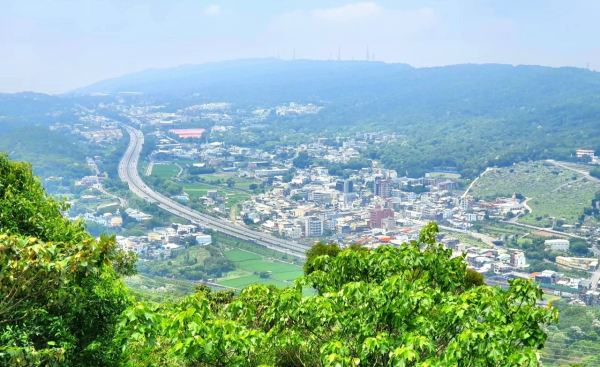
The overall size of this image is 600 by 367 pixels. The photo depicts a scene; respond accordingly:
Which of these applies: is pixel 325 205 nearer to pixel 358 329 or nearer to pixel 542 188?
pixel 542 188

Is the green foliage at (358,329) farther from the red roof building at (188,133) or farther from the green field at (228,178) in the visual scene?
the red roof building at (188,133)

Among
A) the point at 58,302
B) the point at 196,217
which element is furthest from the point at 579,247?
the point at 58,302

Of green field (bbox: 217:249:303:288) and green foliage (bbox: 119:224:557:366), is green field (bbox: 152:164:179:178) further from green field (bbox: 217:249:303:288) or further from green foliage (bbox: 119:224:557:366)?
green foliage (bbox: 119:224:557:366)

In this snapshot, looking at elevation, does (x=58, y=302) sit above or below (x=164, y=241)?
above

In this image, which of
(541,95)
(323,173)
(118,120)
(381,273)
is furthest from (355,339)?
(541,95)

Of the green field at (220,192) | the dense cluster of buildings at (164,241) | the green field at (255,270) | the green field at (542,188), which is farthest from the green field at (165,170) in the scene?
the green field at (542,188)

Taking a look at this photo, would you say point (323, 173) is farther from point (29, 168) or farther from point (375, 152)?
point (29, 168)

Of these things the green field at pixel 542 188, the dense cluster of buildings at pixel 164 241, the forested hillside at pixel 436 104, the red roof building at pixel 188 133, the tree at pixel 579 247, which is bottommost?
the dense cluster of buildings at pixel 164 241
